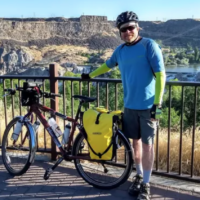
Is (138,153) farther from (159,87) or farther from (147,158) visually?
(159,87)

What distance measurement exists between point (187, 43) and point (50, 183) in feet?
340

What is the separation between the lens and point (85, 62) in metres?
92.5

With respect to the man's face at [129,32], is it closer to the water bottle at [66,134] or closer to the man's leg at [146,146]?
the man's leg at [146,146]

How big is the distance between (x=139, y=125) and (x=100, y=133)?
419 millimetres

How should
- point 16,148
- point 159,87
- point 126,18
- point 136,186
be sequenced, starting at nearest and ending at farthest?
point 159,87
point 126,18
point 136,186
point 16,148

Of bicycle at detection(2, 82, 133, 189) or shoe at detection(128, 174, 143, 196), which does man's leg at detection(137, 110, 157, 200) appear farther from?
bicycle at detection(2, 82, 133, 189)

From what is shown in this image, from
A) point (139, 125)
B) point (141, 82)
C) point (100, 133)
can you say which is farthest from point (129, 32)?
point (100, 133)

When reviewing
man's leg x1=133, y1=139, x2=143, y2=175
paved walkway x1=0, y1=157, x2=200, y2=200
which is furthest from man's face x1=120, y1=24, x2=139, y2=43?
paved walkway x1=0, y1=157, x2=200, y2=200

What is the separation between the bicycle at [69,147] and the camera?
3350 millimetres

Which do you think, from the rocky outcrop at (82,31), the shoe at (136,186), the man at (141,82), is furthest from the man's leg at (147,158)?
the rocky outcrop at (82,31)

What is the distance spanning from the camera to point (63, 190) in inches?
135

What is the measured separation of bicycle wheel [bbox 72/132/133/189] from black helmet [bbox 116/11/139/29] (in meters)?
1.15

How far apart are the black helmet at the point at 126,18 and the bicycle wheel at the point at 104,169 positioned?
1154 millimetres

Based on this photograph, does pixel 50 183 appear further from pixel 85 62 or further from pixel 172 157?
pixel 85 62
